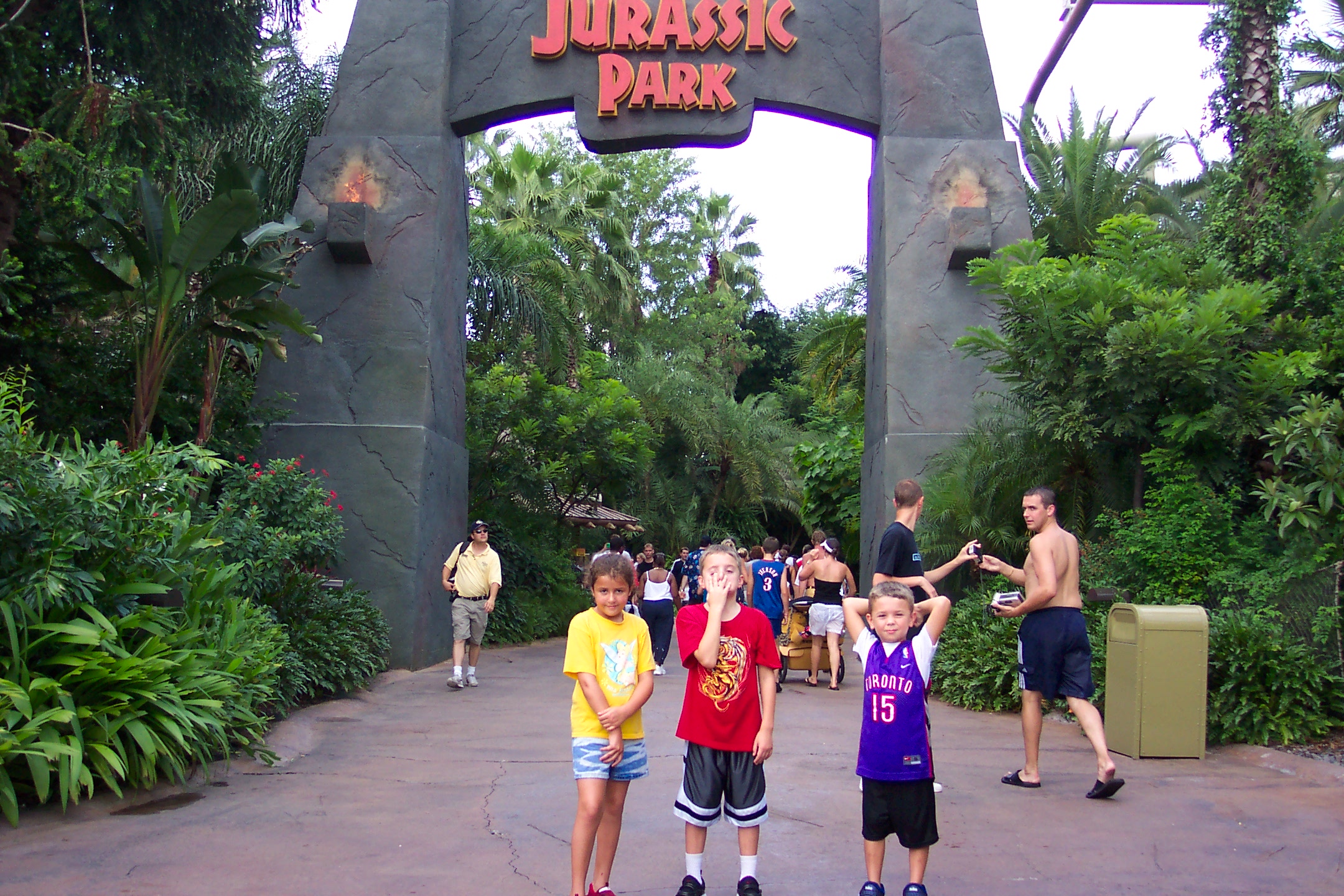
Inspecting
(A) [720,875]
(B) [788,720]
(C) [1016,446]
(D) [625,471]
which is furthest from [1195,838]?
(D) [625,471]

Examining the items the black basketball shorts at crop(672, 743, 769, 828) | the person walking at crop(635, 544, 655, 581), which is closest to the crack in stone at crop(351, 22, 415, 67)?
the person walking at crop(635, 544, 655, 581)

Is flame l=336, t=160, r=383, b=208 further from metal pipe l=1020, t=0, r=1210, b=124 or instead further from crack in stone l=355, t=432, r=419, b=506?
metal pipe l=1020, t=0, r=1210, b=124

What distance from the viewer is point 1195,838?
219 inches

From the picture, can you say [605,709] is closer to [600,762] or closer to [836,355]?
[600,762]

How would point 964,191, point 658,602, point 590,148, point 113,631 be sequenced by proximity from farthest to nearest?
point 590,148
point 964,191
point 658,602
point 113,631

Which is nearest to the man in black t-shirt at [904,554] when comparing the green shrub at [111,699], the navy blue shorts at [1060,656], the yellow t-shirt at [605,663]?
the navy blue shorts at [1060,656]

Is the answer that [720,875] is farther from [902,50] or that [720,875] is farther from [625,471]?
[625,471]

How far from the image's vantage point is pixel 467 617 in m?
11.3

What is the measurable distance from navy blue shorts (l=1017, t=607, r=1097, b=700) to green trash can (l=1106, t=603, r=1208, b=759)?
1.06m

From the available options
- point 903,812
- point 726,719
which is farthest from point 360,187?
point 903,812

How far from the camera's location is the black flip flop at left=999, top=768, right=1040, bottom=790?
667 centimetres

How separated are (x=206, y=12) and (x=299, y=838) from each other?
9.76 metres

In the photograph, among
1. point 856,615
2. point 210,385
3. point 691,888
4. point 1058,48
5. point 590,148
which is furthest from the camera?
point 1058,48

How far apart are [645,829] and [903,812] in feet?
6.00
